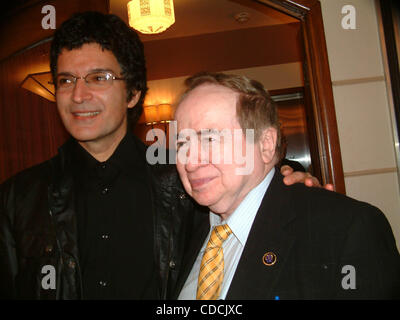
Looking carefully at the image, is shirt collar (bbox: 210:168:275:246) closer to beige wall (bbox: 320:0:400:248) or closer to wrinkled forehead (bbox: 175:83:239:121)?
wrinkled forehead (bbox: 175:83:239:121)

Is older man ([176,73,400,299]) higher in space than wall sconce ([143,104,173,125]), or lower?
lower

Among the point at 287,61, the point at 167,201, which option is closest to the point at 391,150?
the point at 167,201

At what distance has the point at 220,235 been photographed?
1.29m

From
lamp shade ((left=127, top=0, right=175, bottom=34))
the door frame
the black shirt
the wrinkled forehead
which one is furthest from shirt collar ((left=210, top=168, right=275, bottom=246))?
lamp shade ((left=127, top=0, right=175, bottom=34))

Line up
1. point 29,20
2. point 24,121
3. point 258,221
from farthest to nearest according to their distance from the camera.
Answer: point 24,121, point 29,20, point 258,221

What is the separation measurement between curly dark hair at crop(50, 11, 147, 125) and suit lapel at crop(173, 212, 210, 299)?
0.64 m

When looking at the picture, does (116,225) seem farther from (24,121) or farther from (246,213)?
(24,121)

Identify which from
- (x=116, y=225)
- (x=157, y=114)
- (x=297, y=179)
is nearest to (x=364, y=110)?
(x=297, y=179)

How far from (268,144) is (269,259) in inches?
15.8

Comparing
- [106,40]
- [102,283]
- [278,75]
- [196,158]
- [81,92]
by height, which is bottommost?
[102,283]

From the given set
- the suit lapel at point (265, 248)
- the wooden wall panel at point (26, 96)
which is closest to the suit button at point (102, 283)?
the suit lapel at point (265, 248)

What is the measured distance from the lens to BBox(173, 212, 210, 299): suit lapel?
4.42 ft

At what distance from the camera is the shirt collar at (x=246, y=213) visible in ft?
4.09
